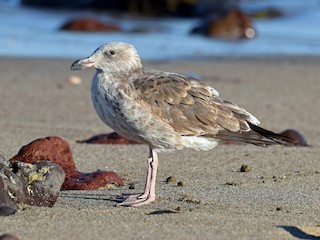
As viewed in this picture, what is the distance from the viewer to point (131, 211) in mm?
5309

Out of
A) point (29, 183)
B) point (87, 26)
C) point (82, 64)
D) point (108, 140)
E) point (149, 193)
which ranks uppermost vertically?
point (82, 64)

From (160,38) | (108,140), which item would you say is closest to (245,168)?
(108,140)

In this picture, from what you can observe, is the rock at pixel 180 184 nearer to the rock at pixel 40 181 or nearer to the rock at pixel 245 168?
the rock at pixel 245 168

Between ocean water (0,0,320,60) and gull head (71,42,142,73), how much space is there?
7.51m

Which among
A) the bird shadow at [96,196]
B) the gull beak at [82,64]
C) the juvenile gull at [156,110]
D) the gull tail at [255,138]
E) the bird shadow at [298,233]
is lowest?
the bird shadow at [96,196]

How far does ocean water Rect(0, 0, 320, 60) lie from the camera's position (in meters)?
14.6

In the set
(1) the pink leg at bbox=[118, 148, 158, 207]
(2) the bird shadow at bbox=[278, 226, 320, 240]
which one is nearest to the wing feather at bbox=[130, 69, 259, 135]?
(1) the pink leg at bbox=[118, 148, 158, 207]

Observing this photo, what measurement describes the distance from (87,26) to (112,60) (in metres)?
11.4

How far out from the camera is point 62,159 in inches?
253

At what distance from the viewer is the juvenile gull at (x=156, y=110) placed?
5805 mm

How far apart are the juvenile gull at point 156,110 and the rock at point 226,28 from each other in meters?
11.2

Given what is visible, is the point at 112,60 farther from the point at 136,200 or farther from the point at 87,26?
the point at 87,26

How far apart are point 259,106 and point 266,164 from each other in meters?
3.53

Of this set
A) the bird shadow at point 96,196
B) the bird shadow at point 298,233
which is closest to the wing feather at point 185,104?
the bird shadow at point 96,196
